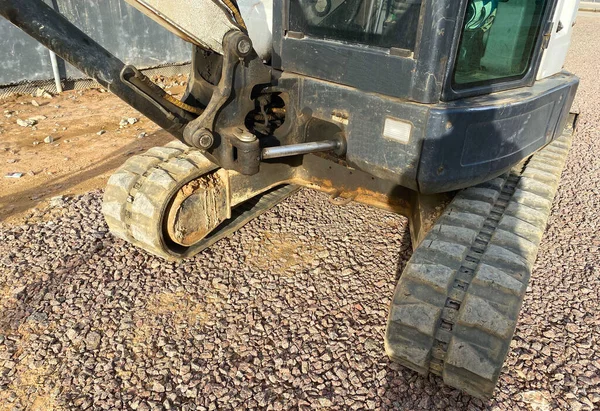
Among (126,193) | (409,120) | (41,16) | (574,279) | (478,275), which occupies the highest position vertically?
(41,16)

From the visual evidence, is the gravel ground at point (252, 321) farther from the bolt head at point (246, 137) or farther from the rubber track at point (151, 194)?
the bolt head at point (246, 137)

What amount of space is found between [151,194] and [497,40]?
83.1 inches

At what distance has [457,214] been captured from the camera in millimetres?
2553

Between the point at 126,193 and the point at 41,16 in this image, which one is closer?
the point at 41,16

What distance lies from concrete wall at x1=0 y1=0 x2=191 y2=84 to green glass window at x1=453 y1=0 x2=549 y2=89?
22.4 feet

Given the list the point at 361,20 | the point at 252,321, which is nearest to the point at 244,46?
the point at 361,20

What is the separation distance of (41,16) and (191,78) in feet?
2.64

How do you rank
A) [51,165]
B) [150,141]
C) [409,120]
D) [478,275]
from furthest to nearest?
[150,141] < [51,165] < [409,120] < [478,275]

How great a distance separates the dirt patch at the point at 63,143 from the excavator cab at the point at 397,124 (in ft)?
5.28

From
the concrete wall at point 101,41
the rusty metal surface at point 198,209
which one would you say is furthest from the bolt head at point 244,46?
the concrete wall at point 101,41

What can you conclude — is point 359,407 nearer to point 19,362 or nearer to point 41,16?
point 19,362

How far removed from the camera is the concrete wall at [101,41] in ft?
22.5

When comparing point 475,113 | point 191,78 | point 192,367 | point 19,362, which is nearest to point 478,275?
point 475,113

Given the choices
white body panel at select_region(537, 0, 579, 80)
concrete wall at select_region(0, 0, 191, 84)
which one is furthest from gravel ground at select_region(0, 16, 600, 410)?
concrete wall at select_region(0, 0, 191, 84)
